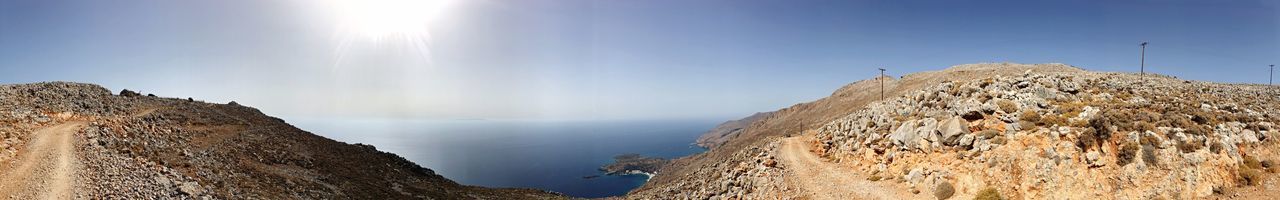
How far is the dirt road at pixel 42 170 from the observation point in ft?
57.8

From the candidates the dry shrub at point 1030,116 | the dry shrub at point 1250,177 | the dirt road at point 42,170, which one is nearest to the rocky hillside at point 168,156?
the dirt road at point 42,170

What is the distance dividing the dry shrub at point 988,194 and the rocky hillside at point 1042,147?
72 mm

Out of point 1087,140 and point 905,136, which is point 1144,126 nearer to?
point 1087,140

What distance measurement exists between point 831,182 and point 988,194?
7926 mm

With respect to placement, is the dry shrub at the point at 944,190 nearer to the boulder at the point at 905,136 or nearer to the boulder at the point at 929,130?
the boulder at the point at 929,130

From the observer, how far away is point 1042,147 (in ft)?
69.6

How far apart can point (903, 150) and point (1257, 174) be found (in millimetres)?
12534

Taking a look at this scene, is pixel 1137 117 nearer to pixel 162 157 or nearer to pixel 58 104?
pixel 162 157

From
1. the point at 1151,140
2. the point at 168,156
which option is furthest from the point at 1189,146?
the point at 168,156

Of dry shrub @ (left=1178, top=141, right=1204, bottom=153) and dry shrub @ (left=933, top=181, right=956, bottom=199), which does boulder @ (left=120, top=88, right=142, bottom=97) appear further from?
dry shrub @ (left=1178, top=141, right=1204, bottom=153)

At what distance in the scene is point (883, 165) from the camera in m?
27.2

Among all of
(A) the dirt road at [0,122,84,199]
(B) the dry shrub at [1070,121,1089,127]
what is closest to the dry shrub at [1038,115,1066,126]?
(B) the dry shrub at [1070,121,1089,127]

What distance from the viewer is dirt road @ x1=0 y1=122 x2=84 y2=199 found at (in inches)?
694

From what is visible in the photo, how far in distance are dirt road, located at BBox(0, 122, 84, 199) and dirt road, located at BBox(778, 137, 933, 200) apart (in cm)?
3270
